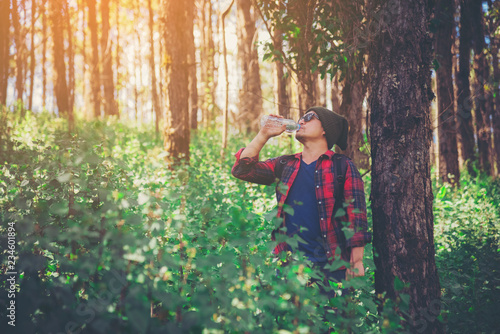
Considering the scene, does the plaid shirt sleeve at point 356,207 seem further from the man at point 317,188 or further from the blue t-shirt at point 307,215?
the blue t-shirt at point 307,215

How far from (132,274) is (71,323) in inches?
14.4

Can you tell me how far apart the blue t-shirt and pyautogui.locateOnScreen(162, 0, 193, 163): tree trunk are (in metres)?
5.50

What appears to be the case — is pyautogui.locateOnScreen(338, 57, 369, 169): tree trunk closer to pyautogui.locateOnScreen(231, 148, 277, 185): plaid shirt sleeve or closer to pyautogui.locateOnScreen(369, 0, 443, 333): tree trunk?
pyautogui.locateOnScreen(369, 0, 443, 333): tree trunk

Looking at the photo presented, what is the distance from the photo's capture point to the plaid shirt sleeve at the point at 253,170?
316 centimetres

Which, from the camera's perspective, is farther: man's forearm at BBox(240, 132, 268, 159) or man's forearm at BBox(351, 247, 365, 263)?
man's forearm at BBox(240, 132, 268, 159)

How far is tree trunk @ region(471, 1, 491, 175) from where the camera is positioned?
33.3 feet

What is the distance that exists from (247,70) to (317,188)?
12189mm

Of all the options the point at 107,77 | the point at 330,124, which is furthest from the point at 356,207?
the point at 107,77

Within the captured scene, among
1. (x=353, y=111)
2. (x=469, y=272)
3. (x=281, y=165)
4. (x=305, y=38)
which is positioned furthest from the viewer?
(x=353, y=111)

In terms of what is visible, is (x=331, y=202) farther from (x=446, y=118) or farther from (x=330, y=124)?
(x=446, y=118)

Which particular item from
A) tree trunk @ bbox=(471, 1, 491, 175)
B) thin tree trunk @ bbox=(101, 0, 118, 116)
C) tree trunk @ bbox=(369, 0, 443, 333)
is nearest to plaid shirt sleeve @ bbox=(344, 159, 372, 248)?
tree trunk @ bbox=(369, 0, 443, 333)

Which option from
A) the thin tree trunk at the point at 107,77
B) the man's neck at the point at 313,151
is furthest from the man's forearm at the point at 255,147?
the thin tree trunk at the point at 107,77

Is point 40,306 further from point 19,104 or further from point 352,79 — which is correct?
A: point 19,104

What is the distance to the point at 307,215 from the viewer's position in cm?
298
